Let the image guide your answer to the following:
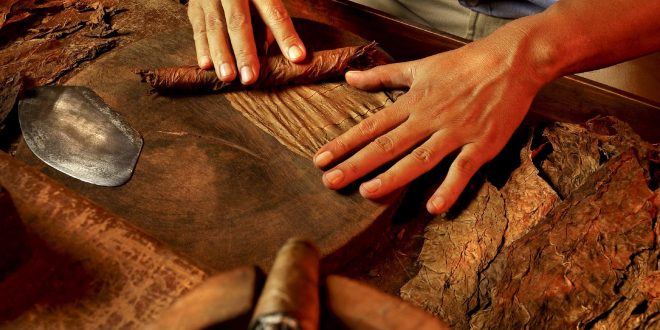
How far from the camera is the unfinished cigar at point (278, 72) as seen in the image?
176cm

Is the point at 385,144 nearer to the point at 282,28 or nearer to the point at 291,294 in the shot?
the point at 282,28

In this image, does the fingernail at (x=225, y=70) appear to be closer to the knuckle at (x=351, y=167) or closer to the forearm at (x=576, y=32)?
the knuckle at (x=351, y=167)

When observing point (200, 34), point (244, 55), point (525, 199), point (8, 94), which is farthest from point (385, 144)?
point (8, 94)

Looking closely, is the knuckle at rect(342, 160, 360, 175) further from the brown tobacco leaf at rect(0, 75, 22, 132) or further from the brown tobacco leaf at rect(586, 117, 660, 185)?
the brown tobacco leaf at rect(0, 75, 22, 132)

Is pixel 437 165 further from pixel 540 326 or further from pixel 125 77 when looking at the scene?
pixel 125 77

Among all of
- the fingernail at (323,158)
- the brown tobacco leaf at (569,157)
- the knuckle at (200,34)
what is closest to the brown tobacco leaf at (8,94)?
the knuckle at (200,34)

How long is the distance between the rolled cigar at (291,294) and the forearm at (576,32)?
1.16m

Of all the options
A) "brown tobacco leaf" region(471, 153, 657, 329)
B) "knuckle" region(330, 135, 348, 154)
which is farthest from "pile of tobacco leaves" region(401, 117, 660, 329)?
"knuckle" region(330, 135, 348, 154)

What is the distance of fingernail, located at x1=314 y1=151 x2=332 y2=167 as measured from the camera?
61.9 inches

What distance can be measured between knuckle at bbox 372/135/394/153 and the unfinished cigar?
0.38 metres

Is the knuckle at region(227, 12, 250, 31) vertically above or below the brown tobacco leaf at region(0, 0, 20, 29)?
above

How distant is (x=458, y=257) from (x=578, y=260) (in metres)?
0.31

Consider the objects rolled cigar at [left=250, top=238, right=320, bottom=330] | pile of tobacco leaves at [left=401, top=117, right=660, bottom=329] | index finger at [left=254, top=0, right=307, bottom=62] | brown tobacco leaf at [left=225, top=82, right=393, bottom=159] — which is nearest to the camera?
rolled cigar at [left=250, top=238, right=320, bottom=330]

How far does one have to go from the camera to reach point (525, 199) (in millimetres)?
1583
